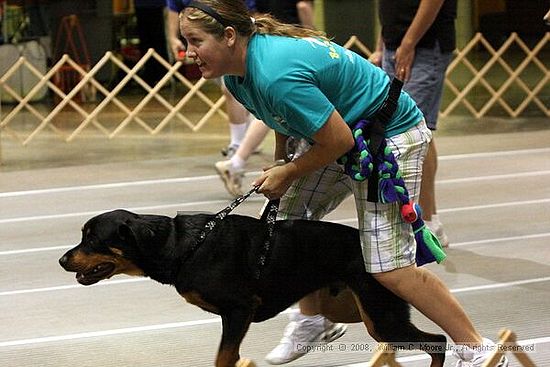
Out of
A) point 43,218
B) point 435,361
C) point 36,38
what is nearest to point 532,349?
point 435,361

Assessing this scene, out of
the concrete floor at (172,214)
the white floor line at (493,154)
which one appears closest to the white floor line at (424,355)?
the concrete floor at (172,214)

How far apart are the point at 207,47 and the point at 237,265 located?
597 millimetres

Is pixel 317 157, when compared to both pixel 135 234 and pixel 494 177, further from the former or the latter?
pixel 494 177

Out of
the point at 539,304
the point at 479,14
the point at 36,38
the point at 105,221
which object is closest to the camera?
the point at 105,221

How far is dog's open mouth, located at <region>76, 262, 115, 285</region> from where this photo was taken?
10.00 feet

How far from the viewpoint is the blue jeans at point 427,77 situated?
16.8 ft

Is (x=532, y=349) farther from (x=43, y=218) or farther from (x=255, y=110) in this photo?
(x=43, y=218)

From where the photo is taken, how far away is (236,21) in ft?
9.79

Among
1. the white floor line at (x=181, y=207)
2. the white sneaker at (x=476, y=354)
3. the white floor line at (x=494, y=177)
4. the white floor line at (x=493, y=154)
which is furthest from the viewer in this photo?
the white floor line at (x=493, y=154)

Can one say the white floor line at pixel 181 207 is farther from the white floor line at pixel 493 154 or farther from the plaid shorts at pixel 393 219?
the plaid shorts at pixel 393 219

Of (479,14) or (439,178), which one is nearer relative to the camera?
(439,178)

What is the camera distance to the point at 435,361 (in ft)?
10.6

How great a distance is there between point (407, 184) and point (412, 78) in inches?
79.1

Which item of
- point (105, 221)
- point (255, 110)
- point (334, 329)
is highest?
point (255, 110)
